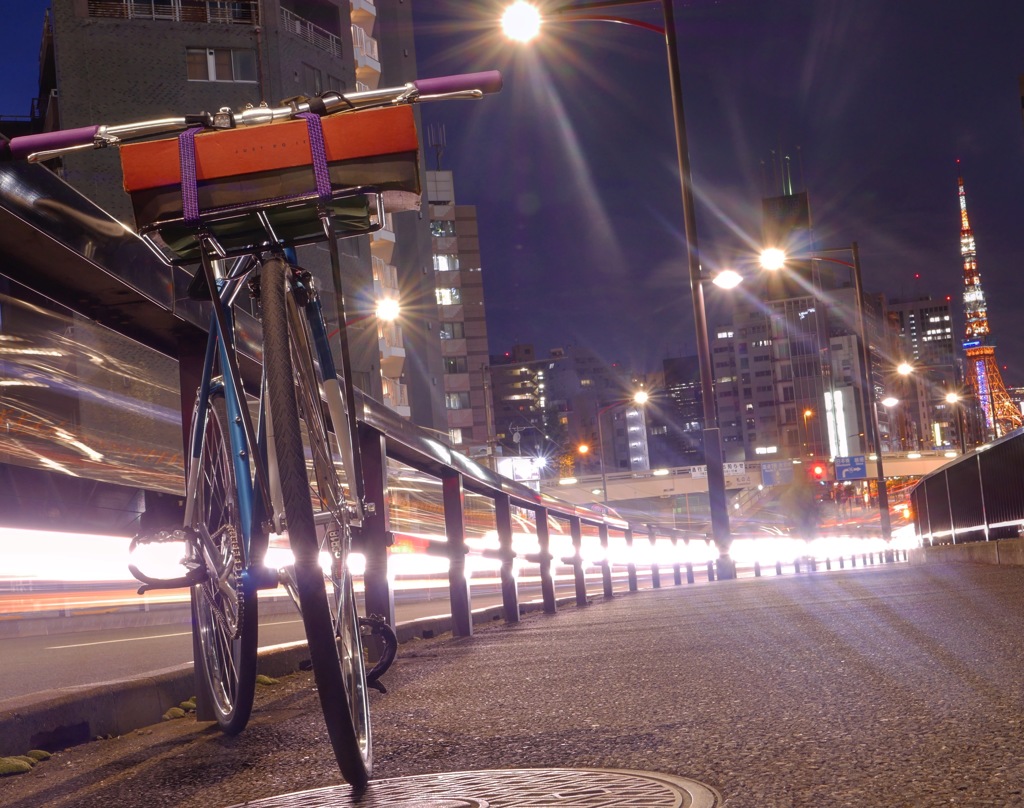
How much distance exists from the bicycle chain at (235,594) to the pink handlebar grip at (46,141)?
1125 mm

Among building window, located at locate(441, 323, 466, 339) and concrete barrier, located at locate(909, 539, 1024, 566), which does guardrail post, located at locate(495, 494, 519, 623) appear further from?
building window, located at locate(441, 323, 466, 339)

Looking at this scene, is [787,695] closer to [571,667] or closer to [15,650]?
[571,667]

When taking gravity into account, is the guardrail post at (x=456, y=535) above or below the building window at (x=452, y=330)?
below

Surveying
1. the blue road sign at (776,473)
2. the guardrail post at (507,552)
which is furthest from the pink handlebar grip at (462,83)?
the blue road sign at (776,473)

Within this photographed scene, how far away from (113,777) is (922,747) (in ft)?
6.64

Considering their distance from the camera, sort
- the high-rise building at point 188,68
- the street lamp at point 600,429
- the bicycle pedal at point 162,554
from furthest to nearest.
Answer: the street lamp at point 600,429
the high-rise building at point 188,68
the bicycle pedal at point 162,554

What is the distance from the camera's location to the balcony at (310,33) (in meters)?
51.0

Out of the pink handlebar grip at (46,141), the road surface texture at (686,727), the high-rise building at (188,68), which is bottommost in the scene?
the road surface texture at (686,727)

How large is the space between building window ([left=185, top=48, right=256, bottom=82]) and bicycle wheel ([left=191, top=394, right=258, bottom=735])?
46.1m

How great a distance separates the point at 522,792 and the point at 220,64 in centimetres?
4860

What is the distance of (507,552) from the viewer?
8922 millimetres

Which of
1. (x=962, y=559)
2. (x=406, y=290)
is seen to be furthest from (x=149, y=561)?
(x=406, y=290)

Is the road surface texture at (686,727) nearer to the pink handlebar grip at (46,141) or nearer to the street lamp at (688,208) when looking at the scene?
the pink handlebar grip at (46,141)

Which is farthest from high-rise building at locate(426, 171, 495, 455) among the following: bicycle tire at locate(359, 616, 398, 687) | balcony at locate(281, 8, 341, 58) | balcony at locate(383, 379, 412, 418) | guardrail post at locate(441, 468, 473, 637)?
bicycle tire at locate(359, 616, 398, 687)
